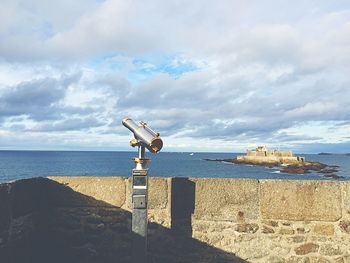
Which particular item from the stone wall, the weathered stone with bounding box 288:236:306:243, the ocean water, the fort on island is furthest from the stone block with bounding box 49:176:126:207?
the fort on island

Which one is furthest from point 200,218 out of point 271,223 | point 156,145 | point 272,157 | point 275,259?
point 272,157

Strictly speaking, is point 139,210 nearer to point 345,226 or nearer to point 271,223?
point 271,223

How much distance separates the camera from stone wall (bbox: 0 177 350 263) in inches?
188

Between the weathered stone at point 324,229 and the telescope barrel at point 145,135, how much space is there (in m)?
2.22

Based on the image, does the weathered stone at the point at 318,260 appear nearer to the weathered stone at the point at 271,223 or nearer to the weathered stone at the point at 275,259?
the weathered stone at the point at 275,259

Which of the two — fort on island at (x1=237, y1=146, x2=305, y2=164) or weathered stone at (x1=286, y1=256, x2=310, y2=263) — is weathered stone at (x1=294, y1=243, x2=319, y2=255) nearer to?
weathered stone at (x1=286, y1=256, x2=310, y2=263)

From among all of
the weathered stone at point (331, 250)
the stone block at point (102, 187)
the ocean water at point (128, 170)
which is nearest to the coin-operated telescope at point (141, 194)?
the stone block at point (102, 187)

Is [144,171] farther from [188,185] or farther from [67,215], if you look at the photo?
[67,215]

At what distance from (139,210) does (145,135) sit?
2.93ft

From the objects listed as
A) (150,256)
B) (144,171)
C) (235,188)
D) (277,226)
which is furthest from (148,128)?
(277,226)

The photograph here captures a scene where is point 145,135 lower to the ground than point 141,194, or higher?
higher

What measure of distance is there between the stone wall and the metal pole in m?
0.49

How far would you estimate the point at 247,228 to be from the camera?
16.1 feet

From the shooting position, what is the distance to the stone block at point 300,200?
15.8ft
